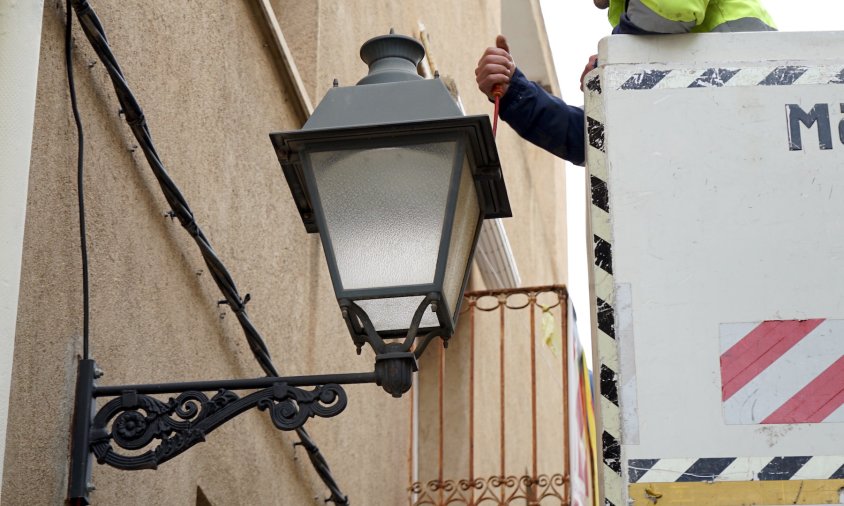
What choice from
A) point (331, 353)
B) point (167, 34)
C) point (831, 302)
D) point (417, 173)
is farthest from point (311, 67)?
point (831, 302)

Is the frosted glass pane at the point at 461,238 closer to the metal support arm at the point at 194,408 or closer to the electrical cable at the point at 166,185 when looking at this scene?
the metal support arm at the point at 194,408

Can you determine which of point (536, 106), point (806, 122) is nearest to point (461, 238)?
point (806, 122)

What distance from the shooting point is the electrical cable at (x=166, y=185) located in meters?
4.55

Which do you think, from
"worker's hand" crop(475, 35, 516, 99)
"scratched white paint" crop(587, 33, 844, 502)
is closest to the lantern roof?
"scratched white paint" crop(587, 33, 844, 502)

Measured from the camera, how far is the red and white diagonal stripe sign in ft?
12.1

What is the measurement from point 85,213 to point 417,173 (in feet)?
3.61

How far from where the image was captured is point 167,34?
17.5 ft

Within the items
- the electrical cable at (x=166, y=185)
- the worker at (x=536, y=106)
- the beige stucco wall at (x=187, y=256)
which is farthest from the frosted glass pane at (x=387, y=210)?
the worker at (x=536, y=106)

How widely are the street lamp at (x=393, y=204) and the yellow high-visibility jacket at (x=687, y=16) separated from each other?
0.69 meters

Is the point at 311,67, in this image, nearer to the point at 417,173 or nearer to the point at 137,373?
the point at 137,373

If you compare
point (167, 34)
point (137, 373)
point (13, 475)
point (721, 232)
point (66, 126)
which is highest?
point (167, 34)

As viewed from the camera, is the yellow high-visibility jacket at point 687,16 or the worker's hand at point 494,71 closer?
the yellow high-visibility jacket at point 687,16

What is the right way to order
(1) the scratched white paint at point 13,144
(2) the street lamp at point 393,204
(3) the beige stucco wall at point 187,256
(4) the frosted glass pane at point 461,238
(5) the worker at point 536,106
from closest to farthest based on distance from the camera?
(1) the scratched white paint at point 13,144 < (2) the street lamp at point 393,204 < (4) the frosted glass pane at point 461,238 < (3) the beige stucco wall at point 187,256 < (5) the worker at point 536,106

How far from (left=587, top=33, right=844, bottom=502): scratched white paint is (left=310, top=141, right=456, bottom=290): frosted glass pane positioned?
1.51 feet
